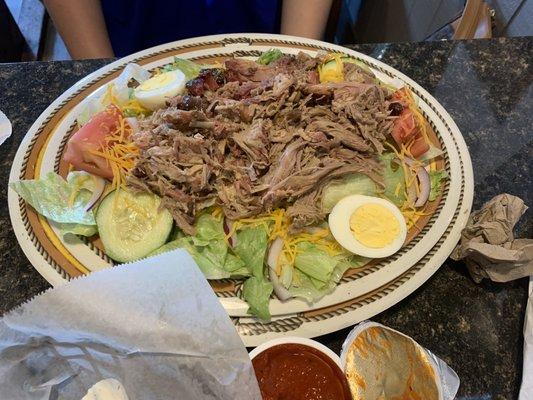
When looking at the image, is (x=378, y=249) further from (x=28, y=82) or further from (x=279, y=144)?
(x=28, y=82)

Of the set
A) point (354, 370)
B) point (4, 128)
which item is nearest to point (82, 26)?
point (4, 128)

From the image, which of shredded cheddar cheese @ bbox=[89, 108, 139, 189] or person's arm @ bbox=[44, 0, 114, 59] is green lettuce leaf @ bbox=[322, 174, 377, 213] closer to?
shredded cheddar cheese @ bbox=[89, 108, 139, 189]

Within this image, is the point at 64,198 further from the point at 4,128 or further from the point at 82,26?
the point at 82,26

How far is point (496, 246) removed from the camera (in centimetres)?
164

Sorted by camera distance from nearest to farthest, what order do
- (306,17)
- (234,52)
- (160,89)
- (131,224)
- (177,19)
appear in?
(131,224) → (160,89) → (234,52) → (306,17) → (177,19)

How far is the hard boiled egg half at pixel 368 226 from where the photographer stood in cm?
166

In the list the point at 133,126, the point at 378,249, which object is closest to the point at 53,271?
the point at 133,126

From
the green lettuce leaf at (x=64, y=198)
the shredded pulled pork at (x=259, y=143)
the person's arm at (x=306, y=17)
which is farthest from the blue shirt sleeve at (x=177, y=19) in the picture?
the green lettuce leaf at (x=64, y=198)

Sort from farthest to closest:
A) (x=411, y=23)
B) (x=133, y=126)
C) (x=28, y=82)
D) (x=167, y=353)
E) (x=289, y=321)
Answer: (x=411, y=23) < (x=28, y=82) < (x=133, y=126) < (x=289, y=321) < (x=167, y=353)

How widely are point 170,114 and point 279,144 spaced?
0.47 metres

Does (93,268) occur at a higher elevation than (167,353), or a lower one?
lower

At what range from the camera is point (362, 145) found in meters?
1.90

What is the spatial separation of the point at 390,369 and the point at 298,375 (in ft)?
0.95

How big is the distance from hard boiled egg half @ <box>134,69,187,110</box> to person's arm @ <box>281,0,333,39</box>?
101 cm
